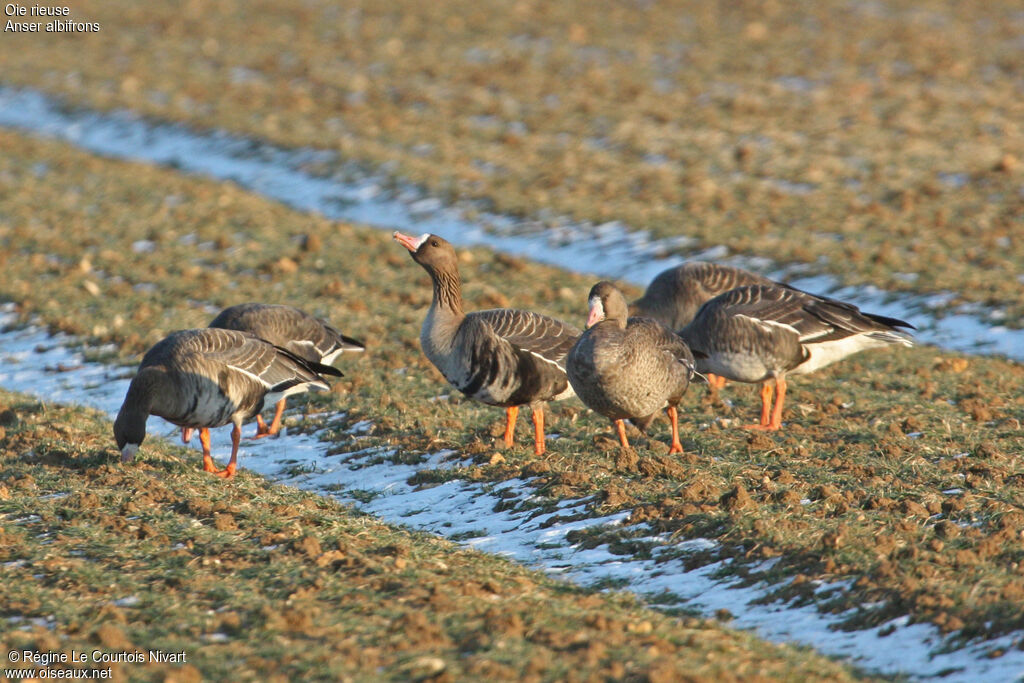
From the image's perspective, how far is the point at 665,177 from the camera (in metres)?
24.1

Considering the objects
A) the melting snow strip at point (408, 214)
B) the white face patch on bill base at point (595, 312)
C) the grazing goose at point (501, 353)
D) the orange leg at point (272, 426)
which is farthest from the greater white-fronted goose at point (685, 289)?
the orange leg at point (272, 426)

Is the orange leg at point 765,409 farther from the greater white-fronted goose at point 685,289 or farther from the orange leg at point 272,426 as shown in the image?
the orange leg at point 272,426

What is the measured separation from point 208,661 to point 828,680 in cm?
345

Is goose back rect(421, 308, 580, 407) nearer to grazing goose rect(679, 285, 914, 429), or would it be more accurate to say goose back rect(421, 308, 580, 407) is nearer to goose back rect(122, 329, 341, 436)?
goose back rect(122, 329, 341, 436)

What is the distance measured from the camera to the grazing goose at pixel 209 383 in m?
10.2

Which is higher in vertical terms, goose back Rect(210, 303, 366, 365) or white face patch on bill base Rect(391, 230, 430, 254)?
white face patch on bill base Rect(391, 230, 430, 254)

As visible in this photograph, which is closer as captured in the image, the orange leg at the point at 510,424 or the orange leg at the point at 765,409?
the orange leg at the point at 510,424

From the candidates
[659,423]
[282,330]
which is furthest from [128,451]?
[659,423]

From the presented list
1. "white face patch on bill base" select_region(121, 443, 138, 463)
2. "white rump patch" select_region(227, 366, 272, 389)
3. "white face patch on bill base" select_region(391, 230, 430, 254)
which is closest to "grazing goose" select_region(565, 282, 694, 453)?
"white face patch on bill base" select_region(391, 230, 430, 254)

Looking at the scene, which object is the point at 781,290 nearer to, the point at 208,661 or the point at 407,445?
the point at 407,445

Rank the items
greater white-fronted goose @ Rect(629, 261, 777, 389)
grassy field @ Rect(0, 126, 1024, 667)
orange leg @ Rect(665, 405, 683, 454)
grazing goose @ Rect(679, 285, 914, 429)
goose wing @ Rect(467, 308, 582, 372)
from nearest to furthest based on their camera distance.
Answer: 1. grassy field @ Rect(0, 126, 1024, 667)
2. orange leg @ Rect(665, 405, 683, 454)
3. goose wing @ Rect(467, 308, 582, 372)
4. grazing goose @ Rect(679, 285, 914, 429)
5. greater white-fronted goose @ Rect(629, 261, 777, 389)

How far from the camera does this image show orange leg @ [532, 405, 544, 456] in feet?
35.4

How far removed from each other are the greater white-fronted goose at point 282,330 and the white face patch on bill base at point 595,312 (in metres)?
3.35

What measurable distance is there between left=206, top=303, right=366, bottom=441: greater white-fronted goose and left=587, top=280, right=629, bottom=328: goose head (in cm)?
338
